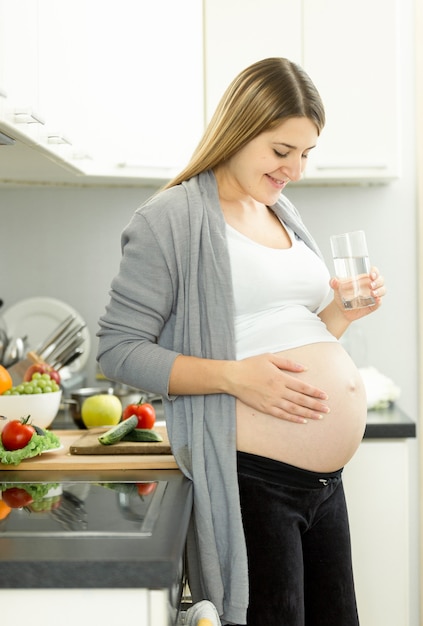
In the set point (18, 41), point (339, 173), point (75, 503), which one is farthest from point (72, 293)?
point (75, 503)

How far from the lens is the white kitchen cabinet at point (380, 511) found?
87.7 inches

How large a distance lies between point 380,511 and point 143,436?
2.47 feet

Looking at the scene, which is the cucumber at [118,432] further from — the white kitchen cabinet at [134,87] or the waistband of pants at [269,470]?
the white kitchen cabinet at [134,87]

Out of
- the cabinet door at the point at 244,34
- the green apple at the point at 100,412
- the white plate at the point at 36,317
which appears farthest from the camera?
the white plate at the point at 36,317

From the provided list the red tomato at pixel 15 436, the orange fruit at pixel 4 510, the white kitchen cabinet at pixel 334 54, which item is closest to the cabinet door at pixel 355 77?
the white kitchen cabinet at pixel 334 54

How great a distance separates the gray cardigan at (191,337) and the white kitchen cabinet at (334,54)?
1146 millimetres

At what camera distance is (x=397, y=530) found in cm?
223

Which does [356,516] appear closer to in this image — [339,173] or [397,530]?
[397,530]

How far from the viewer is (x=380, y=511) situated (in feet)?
7.32

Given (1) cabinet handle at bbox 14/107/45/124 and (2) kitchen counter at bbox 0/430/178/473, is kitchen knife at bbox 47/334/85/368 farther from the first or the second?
(1) cabinet handle at bbox 14/107/45/124

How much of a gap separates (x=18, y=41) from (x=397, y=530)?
4.81ft

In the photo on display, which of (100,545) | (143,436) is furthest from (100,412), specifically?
(100,545)

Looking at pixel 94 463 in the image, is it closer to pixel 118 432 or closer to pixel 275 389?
pixel 118 432

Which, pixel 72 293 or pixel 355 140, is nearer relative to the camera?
pixel 355 140
